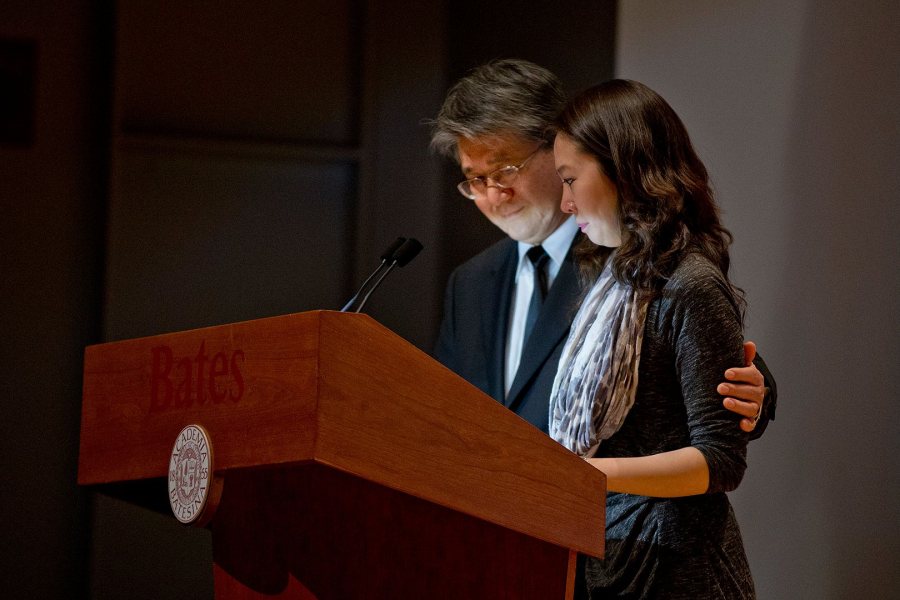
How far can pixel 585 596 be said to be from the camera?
1.75m

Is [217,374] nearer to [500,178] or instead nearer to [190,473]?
[190,473]

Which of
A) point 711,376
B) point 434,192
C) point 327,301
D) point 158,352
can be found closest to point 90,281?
point 327,301

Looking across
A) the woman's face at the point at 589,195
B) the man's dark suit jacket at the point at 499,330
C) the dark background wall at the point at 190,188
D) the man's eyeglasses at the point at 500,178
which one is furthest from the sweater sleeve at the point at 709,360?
the dark background wall at the point at 190,188

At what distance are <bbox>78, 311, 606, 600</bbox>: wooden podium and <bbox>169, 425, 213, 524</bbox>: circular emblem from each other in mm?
15

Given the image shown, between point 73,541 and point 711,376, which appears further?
point 73,541

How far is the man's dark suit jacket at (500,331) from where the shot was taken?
2201 millimetres

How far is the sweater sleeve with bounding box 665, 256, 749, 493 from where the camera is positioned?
1633 mm

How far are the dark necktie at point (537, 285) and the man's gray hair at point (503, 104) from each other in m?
0.25

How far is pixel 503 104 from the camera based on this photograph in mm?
2445

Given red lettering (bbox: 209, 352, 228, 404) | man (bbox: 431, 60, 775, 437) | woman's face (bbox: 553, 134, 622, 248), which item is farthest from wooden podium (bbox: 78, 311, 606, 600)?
man (bbox: 431, 60, 775, 437)

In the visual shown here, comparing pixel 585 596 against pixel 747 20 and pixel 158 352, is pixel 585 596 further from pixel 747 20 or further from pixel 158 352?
pixel 747 20

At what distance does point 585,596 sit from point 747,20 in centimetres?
165

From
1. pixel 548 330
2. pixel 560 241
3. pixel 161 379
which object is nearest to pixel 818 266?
pixel 560 241

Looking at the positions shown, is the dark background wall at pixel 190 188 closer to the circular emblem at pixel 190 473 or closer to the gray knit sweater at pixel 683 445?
the gray knit sweater at pixel 683 445
